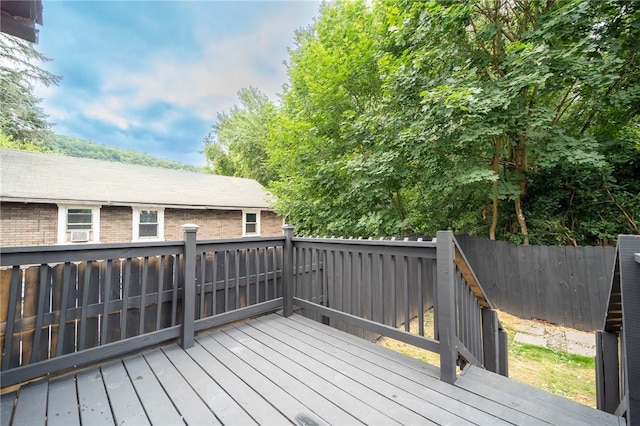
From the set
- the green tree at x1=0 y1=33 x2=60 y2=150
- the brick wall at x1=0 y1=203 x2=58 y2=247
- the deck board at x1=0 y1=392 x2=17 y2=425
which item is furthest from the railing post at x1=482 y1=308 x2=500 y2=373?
the green tree at x1=0 y1=33 x2=60 y2=150

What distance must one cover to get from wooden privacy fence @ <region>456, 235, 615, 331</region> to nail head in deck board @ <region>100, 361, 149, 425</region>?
6.24m

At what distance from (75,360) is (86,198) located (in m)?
8.36

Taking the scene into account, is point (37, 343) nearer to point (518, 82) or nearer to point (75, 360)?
point (75, 360)

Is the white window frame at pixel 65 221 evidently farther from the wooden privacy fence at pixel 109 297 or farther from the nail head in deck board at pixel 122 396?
the nail head in deck board at pixel 122 396

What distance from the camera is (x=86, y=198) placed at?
7941 mm

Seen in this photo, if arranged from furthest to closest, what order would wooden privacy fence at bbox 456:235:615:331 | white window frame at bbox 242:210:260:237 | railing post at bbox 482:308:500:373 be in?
white window frame at bbox 242:210:260:237
wooden privacy fence at bbox 456:235:615:331
railing post at bbox 482:308:500:373

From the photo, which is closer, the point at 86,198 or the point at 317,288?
the point at 317,288

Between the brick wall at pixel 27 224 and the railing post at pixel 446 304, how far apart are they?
10386mm

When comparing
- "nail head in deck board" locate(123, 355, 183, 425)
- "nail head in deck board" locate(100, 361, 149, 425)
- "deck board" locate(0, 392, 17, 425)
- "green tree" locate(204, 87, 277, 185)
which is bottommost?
"nail head in deck board" locate(123, 355, 183, 425)

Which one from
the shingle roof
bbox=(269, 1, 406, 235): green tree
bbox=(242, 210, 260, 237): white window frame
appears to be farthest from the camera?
bbox=(242, 210, 260, 237): white window frame

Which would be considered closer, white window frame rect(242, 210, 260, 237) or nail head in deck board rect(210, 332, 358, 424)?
nail head in deck board rect(210, 332, 358, 424)

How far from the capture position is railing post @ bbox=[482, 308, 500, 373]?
2633mm

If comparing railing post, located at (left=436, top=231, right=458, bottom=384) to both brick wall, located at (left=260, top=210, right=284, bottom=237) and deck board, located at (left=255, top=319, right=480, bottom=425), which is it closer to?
deck board, located at (left=255, top=319, right=480, bottom=425)

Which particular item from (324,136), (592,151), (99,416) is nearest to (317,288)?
(99,416)
